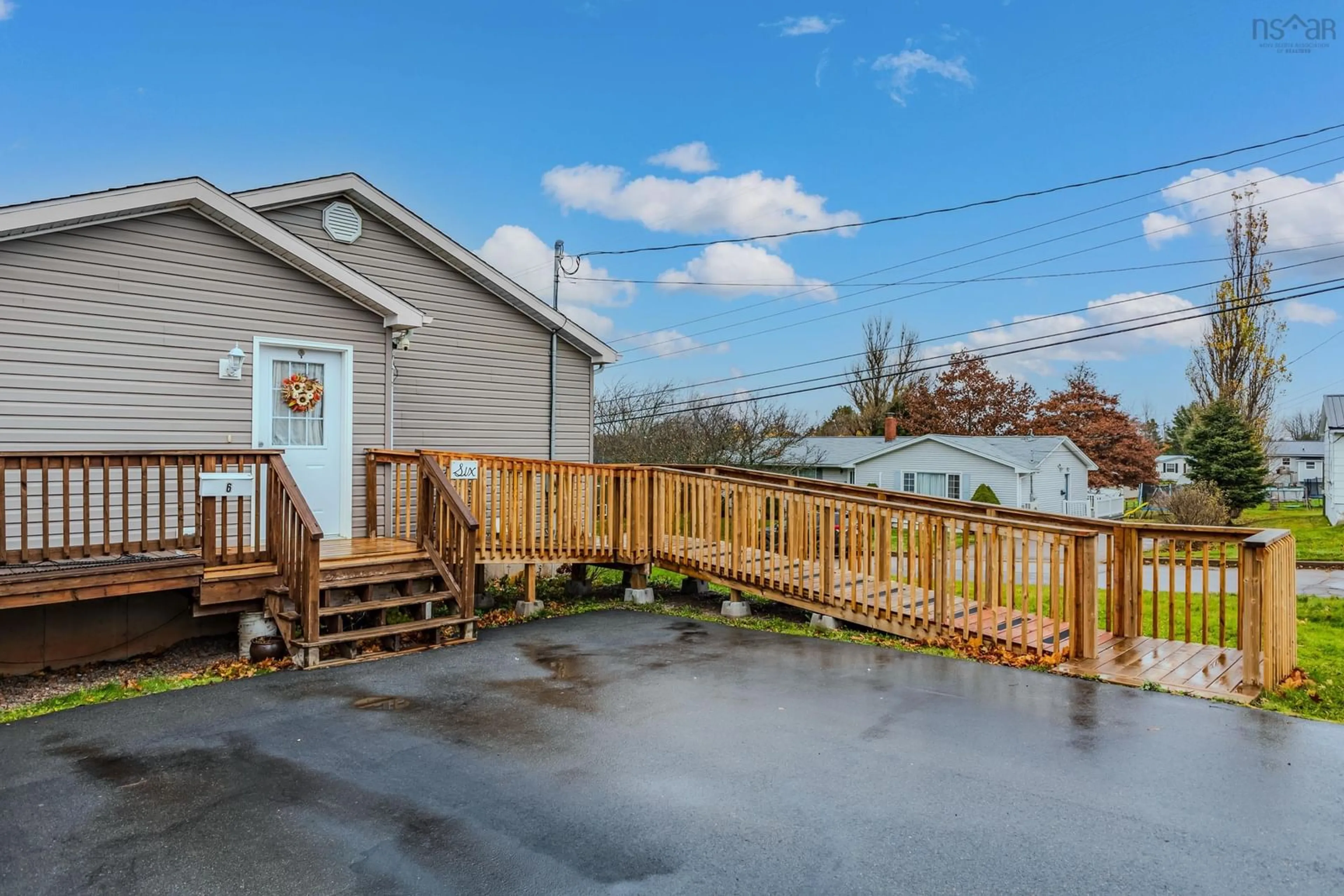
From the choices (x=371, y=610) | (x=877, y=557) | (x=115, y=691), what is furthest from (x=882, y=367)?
(x=115, y=691)

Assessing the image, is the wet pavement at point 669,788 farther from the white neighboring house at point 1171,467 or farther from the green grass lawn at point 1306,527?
the white neighboring house at point 1171,467

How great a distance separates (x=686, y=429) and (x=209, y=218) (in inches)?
627

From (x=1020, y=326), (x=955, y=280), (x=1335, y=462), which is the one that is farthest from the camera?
(x=1020, y=326)

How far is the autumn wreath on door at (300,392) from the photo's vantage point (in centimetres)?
771

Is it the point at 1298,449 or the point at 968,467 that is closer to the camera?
the point at 968,467

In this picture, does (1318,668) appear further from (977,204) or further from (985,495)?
(985,495)

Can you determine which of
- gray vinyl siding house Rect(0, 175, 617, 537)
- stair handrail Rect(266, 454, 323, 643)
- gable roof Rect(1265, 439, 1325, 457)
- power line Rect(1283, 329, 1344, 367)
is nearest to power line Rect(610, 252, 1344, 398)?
power line Rect(1283, 329, 1344, 367)

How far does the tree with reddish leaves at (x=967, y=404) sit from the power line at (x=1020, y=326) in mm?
2511

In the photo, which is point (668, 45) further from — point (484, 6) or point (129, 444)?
point (129, 444)

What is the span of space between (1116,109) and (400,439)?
18221 millimetres

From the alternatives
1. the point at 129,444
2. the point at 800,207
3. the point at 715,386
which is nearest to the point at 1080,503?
the point at 715,386

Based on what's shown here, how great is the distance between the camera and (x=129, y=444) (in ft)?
22.3

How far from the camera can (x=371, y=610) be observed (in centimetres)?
644

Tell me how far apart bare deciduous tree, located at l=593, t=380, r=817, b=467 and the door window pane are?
10.7 metres
